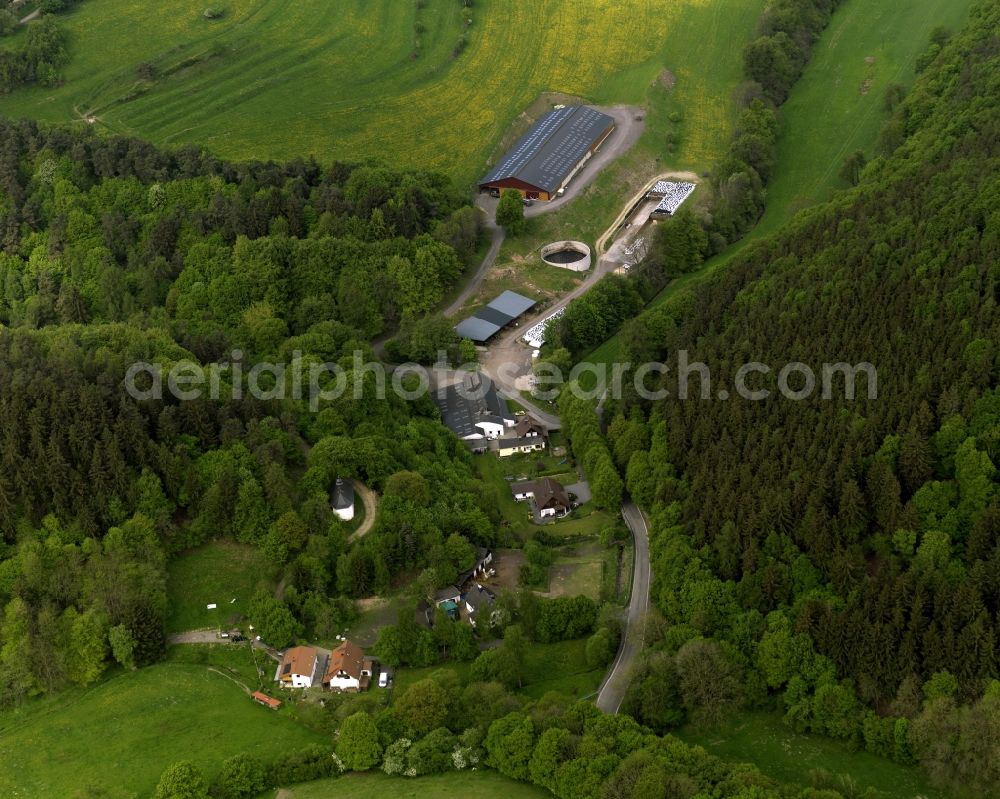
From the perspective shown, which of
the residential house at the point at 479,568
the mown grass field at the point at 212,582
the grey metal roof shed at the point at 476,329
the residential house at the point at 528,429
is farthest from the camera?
the grey metal roof shed at the point at 476,329

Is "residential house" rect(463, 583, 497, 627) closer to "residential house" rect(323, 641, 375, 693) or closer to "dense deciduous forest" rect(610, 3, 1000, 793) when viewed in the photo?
"residential house" rect(323, 641, 375, 693)

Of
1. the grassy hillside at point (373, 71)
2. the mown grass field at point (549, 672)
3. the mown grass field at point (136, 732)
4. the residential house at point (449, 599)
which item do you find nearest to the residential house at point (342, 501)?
the residential house at point (449, 599)

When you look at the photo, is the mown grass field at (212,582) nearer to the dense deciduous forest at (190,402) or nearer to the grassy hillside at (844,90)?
the dense deciduous forest at (190,402)

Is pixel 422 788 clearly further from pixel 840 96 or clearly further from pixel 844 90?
pixel 844 90

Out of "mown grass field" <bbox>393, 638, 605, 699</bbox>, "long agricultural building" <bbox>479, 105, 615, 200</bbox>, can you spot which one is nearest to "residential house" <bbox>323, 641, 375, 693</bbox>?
"mown grass field" <bbox>393, 638, 605, 699</bbox>

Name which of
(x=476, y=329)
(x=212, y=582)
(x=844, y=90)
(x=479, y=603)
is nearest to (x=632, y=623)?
(x=479, y=603)

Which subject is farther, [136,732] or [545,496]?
[545,496]

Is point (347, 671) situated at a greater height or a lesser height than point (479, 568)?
greater
